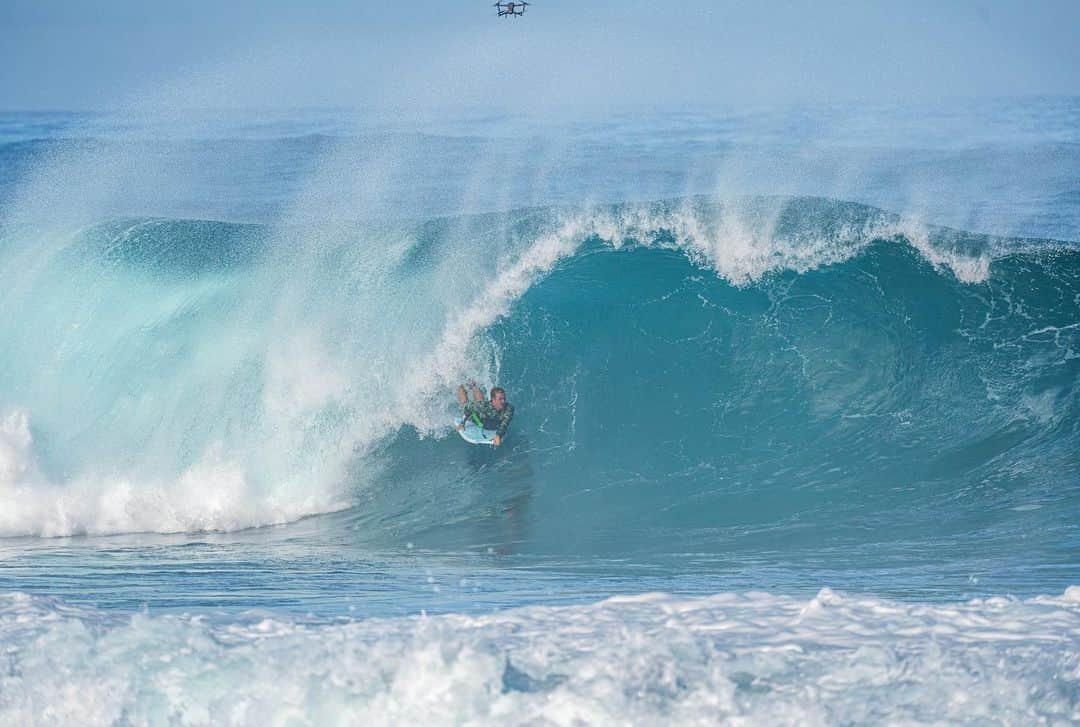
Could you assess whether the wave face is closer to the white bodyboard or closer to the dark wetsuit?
the white bodyboard

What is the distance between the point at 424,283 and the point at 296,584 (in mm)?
7049

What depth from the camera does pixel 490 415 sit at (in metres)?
12.1

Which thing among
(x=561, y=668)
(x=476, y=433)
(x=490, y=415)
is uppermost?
(x=490, y=415)

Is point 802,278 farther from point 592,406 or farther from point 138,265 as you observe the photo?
point 138,265

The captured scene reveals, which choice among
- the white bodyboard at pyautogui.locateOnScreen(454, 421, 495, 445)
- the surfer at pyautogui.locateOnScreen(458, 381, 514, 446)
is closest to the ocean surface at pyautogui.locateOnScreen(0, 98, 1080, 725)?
the white bodyboard at pyautogui.locateOnScreen(454, 421, 495, 445)

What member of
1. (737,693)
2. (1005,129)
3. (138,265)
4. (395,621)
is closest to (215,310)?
(138,265)

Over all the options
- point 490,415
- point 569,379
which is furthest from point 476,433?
point 569,379

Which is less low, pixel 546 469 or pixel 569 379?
pixel 569 379

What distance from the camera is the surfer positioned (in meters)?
12.1

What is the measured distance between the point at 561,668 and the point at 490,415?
6.78 meters

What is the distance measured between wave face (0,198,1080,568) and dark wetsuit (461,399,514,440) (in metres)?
0.50

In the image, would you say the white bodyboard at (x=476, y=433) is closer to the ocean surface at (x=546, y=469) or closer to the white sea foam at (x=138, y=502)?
the ocean surface at (x=546, y=469)

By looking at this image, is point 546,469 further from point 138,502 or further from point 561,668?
point 561,668

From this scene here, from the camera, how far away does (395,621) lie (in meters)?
6.23
